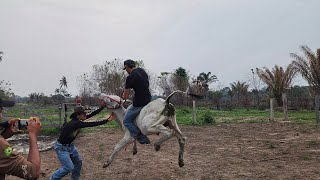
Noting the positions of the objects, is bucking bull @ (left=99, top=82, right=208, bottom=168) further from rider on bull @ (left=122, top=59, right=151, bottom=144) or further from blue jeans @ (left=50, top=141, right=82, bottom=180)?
blue jeans @ (left=50, top=141, right=82, bottom=180)

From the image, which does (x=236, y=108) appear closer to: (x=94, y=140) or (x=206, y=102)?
(x=206, y=102)

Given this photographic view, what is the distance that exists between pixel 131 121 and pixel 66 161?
1622 mm

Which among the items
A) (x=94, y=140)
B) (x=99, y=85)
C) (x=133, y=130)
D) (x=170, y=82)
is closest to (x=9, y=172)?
(x=133, y=130)

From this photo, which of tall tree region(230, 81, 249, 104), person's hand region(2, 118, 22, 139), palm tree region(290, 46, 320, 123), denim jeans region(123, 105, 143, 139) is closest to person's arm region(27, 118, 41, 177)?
person's hand region(2, 118, 22, 139)

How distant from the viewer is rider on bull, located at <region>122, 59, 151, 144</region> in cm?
817

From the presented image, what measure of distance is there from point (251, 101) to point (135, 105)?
3255cm

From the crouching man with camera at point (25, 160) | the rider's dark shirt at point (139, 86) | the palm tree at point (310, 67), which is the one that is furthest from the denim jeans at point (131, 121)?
the palm tree at point (310, 67)

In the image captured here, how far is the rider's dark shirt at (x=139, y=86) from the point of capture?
814 centimetres

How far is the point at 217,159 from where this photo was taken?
10656mm

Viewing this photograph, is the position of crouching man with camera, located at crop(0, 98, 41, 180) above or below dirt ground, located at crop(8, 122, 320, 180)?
above

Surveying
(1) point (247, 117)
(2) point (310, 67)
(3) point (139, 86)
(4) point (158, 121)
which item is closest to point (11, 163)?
(4) point (158, 121)

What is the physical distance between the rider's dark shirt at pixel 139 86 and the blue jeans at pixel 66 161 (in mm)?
1631

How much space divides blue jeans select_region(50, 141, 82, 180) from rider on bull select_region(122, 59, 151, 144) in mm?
1250

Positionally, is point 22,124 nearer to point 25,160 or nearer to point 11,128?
point 11,128
